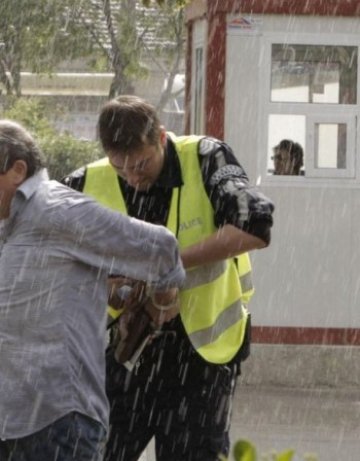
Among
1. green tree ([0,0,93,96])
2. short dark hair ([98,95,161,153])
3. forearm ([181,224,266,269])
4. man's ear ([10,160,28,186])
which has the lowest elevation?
forearm ([181,224,266,269])

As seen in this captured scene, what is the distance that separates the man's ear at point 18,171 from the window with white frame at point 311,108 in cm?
714

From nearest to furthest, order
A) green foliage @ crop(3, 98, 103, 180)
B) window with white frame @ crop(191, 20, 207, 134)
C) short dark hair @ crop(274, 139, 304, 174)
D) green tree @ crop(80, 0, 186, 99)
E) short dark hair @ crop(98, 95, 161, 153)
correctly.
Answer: short dark hair @ crop(98, 95, 161, 153) < short dark hair @ crop(274, 139, 304, 174) < window with white frame @ crop(191, 20, 207, 134) < green foliage @ crop(3, 98, 103, 180) < green tree @ crop(80, 0, 186, 99)

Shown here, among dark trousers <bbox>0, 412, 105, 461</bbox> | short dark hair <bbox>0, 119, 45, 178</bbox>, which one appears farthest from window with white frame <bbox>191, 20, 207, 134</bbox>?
dark trousers <bbox>0, 412, 105, 461</bbox>

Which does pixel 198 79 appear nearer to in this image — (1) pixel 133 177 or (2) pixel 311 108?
(2) pixel 311 108

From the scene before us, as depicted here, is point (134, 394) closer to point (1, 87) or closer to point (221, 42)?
point (221, 42)

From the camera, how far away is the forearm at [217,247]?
16.6 feet

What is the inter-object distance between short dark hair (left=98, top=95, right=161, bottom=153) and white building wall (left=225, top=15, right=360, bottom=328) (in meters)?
6.56

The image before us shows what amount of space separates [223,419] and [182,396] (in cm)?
16

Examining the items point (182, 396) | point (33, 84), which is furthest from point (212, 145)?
point (33, 84)

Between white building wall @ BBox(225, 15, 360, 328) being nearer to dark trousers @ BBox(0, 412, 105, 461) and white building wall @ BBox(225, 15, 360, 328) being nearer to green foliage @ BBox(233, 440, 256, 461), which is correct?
dark trousers @ BBox(0, 412, 105, 461)

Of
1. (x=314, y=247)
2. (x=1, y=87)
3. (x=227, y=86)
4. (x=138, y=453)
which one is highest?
(x=1, y=87)

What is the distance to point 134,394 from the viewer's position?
17.1 feet

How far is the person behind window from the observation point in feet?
38.2

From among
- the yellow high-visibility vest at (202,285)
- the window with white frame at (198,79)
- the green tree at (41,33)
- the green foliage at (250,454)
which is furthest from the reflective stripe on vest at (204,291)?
the green tree at (41,33)
